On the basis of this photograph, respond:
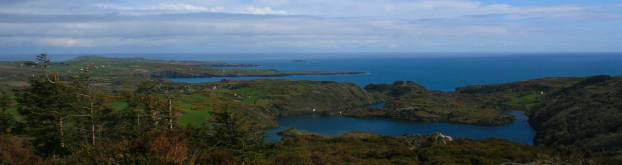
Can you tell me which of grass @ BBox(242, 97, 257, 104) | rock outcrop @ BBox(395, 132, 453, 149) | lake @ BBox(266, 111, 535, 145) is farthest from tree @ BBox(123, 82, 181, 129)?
grass @ BBox(242, 97, 257, 104)

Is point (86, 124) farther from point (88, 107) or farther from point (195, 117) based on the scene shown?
point (195, 117)

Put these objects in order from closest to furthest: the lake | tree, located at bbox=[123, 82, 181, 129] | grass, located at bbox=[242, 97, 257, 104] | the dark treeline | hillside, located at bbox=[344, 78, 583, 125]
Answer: the dark treeline, tree, located at bbox=[123, 82, 181, 129], the lake, hillside, located at bbox=[344, 78, 583, 125], grass, located at bbox=[242, 97, 257, 104]

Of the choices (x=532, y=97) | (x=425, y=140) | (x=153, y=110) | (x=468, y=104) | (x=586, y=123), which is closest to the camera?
(x=153, y=110)

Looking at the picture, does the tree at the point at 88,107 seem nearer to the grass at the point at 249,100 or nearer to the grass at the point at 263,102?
the grass at the point at 249,100

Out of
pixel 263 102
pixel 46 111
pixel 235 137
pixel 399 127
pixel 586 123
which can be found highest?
pixel 46 111

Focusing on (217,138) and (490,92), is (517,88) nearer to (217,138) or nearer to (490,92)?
(490,92)

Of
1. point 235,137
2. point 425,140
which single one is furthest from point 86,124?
point 425,140

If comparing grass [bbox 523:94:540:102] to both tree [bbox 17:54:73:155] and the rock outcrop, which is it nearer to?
the rock outcrop

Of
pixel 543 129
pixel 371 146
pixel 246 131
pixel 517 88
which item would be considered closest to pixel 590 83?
pixel 517 88

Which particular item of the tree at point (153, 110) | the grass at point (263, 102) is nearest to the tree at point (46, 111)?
the tree at point (153, 110)
